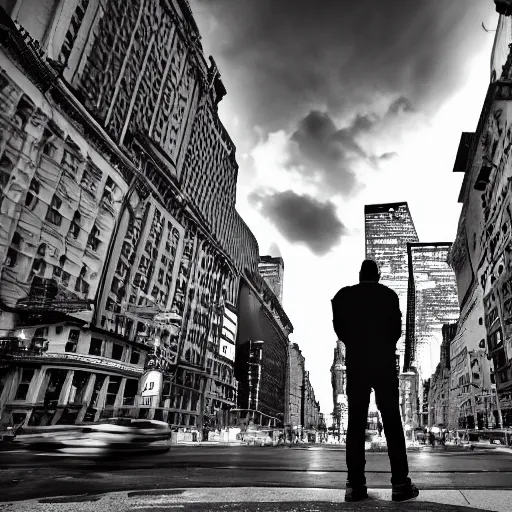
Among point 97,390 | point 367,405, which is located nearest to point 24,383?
point 97,390

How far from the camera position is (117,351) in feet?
164

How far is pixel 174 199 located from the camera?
67.8 meters

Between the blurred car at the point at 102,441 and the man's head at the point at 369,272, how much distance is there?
990cm

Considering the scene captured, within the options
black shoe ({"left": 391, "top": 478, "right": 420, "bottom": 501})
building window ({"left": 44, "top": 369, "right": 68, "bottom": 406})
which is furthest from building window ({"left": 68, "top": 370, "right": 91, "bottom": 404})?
black shoe ({"left": 391, "top": 478, "right": 420, "bottom": 501})

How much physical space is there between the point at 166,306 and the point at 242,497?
209 feet

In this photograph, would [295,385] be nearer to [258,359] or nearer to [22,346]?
[258,359]

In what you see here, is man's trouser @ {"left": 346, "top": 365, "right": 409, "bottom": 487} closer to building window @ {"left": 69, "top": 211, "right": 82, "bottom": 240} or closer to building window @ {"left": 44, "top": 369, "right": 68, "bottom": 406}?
building window @ {"left": 44, "top": 369, "right": 68, "bottom": 406}

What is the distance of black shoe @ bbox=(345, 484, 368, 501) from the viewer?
3396 mm

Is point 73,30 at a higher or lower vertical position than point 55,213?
higher

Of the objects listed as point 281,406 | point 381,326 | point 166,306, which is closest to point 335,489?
point 381,326

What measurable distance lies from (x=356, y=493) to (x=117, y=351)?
164 feet

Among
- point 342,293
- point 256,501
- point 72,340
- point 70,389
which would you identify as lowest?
point 256,501

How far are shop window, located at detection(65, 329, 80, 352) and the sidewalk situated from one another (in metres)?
42.2

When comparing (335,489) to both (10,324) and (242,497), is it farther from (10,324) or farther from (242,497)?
(10,324)
